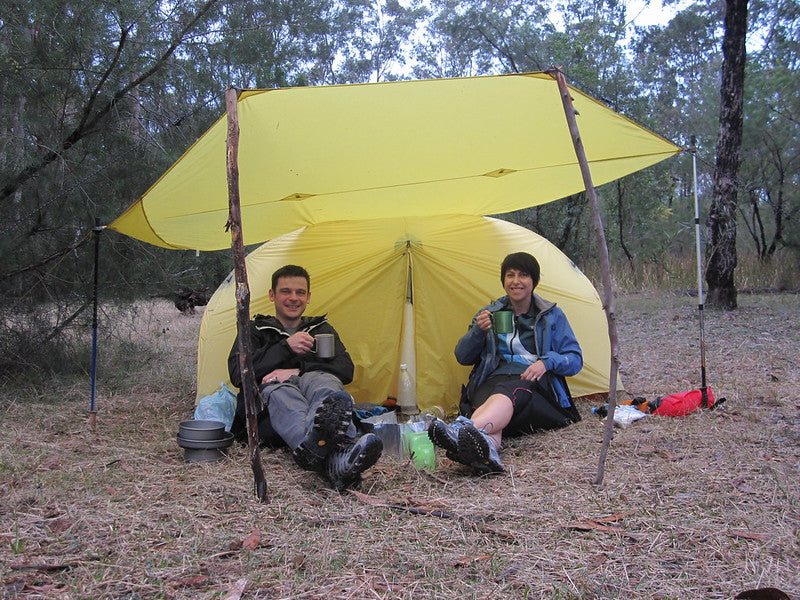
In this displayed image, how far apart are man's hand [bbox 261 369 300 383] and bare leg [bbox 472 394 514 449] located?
3.05 feet

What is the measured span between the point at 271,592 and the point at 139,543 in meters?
0.57

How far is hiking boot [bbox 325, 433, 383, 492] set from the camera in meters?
2.59

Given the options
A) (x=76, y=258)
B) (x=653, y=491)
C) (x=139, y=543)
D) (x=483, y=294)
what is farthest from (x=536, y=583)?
(x=76, y=258)

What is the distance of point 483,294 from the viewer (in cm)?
448

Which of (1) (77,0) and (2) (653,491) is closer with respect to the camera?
(2) (653,491)

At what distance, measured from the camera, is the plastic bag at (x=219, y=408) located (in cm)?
356

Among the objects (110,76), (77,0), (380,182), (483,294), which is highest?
(77,0)

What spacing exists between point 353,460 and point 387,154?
5.15ft

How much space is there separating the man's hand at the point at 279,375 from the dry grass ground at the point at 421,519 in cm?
36

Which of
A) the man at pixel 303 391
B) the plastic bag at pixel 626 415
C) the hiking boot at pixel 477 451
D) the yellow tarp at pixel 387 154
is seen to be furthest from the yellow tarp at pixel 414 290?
the hiking boot at pixel 477 451

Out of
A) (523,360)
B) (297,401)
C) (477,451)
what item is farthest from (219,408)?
(523,360)

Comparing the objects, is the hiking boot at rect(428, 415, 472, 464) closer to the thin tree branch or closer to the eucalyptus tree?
the thin tree branch

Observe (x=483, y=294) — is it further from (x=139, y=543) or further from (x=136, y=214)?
(x=139, y=543)

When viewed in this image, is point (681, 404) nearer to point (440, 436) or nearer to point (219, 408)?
point (440, 436)
